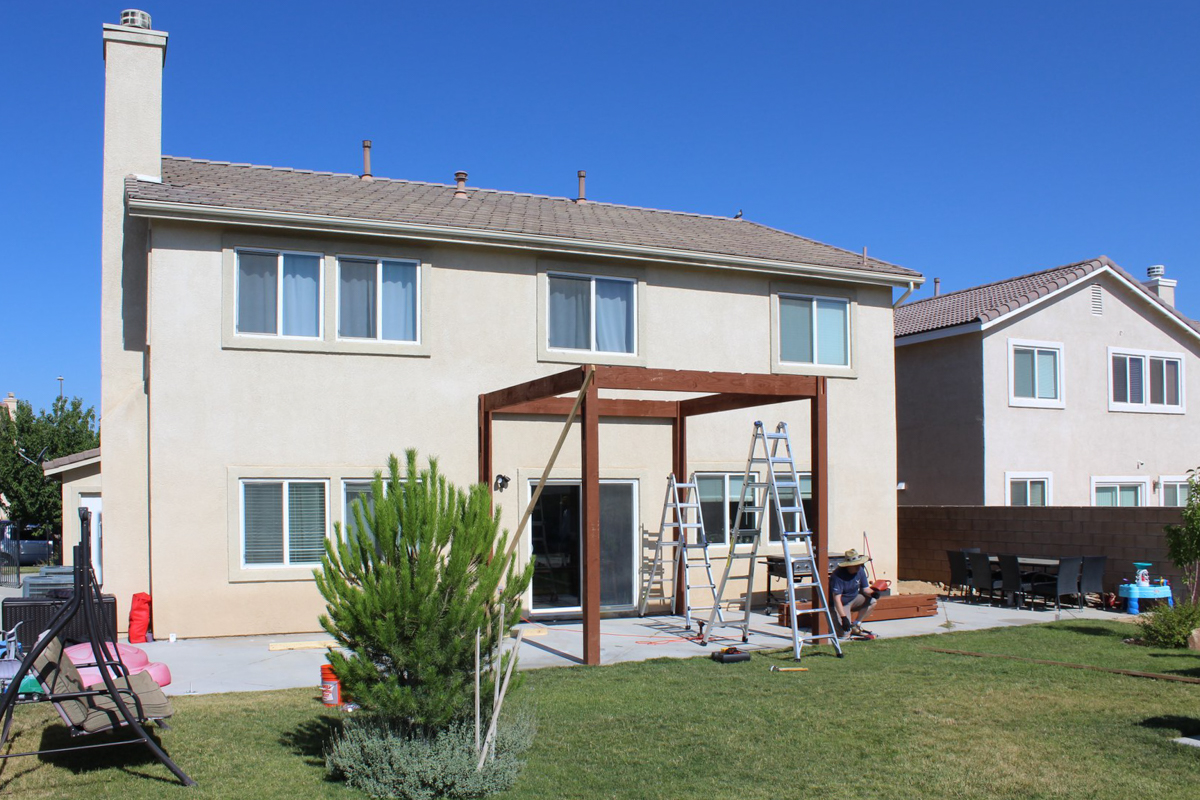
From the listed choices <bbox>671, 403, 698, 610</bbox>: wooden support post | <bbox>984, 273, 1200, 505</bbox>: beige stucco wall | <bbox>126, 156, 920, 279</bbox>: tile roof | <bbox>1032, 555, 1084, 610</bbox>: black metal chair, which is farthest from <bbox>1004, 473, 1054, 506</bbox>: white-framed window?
<bbox>671, 403, 698, 610</bbox>: wooden support post

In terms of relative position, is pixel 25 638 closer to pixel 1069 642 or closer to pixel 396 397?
pixel 396 397

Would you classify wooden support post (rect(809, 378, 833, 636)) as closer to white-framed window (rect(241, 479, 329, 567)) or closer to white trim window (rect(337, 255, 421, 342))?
white trim window (rect(337, 255, 421, 342))

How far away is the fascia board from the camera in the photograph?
2044cm

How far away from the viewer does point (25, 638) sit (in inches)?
461

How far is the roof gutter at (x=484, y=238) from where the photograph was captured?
13039 millimetres

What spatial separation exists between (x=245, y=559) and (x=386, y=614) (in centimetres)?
736

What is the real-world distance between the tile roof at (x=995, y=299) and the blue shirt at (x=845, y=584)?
30.4 ft

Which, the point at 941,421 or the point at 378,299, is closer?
the point at 378,299

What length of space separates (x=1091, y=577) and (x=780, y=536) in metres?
5.37

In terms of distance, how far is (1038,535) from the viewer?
697 inches

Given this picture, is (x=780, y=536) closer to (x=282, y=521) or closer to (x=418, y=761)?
(x=282, y=521)

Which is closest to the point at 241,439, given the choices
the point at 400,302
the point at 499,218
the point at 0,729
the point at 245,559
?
the point at 245,559

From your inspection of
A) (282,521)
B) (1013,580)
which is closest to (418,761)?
(282,521)

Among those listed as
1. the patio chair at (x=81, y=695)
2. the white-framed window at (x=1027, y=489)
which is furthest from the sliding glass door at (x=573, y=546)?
the white-framed window at (x=1027, y=489)
